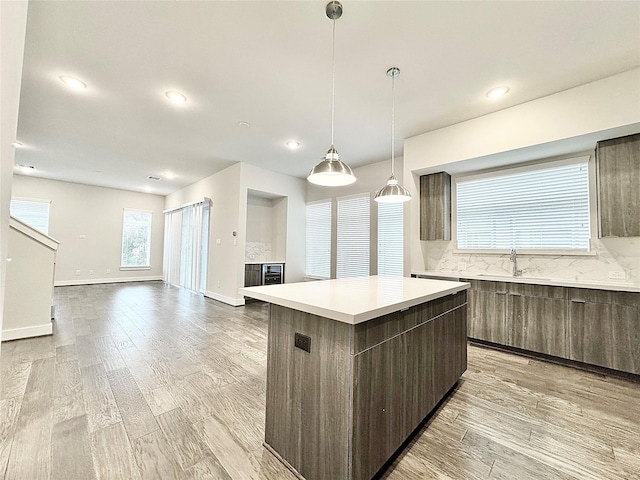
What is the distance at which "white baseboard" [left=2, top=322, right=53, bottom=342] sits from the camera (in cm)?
327

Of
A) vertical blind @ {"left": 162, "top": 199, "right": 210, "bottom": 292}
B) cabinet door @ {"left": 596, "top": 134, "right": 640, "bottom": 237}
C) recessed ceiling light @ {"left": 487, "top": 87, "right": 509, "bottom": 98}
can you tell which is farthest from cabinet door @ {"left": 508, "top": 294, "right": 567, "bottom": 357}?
vertical blind @ {"left": 162, "top": 199, "right": 210, "bottom": 292}

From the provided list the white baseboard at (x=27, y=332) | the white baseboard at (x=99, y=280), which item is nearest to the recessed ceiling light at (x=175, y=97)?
the white baseboard at (x=27, y=332)

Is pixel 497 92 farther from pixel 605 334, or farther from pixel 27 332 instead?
pixel 27 332

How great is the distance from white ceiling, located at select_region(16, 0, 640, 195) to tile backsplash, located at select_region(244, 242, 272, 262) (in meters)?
2.99

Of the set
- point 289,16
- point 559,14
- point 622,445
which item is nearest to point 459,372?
point 622,445

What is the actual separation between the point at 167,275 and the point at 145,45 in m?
7.45

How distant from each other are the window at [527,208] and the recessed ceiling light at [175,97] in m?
4.08

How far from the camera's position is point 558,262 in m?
→ 3.40

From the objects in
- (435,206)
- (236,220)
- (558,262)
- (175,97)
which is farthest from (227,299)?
(558,262)

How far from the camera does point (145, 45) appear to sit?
2408mm

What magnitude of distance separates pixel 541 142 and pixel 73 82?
17.4 feet

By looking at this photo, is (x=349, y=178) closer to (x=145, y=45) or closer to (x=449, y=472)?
(x=449, y=472)

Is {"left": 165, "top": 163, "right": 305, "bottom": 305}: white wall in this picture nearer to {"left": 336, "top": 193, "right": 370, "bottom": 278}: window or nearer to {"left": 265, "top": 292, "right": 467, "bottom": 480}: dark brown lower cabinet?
{"left": 336, "top": 193, "right": 370, "bottom": 278}: window

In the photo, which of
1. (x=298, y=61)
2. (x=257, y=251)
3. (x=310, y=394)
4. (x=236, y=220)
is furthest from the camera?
(x=257, y=251)
